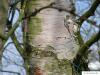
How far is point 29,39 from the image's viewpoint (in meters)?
A: 2.05

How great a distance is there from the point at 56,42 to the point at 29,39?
156mm

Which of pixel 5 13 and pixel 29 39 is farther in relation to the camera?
pixel 29 39

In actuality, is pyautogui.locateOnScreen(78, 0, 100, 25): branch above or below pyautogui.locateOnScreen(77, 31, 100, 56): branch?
above

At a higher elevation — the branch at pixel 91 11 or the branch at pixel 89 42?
the branch at pixel 91 11

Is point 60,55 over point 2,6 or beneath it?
beneath

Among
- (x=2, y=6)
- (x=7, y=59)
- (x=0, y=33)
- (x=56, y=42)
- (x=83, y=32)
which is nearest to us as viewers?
(x=2, y=6)

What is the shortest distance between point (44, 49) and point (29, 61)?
0.35 feet

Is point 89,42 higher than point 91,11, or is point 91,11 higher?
point 91,11

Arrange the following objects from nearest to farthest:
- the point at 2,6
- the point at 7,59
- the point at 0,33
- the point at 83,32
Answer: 1. the point at 2,6
2. the point at 0,33
3. the point at 7,59
4. the point at 83,32

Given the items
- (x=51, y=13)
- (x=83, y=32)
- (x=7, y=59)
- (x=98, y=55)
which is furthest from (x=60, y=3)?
(x=98, y=55)

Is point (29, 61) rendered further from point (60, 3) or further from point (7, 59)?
point (7, 59)

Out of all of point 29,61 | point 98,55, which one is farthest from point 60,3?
point 98,55

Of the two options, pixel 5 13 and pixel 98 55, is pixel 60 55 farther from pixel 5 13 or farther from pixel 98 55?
pixel 98 55

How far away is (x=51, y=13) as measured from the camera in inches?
80.1
